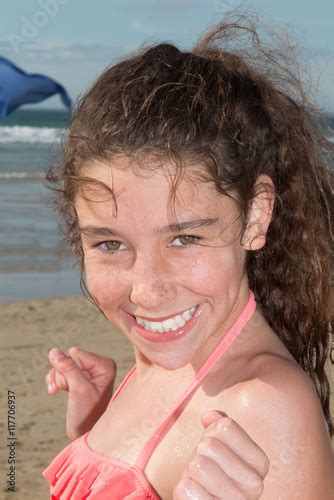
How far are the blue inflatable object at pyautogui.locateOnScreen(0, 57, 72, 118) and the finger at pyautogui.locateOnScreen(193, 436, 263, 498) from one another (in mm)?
16103

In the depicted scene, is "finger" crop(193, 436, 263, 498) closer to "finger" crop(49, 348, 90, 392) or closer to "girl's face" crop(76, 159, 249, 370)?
"girl's face" crop(76, 159, 249, 370)

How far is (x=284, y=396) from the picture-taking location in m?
1.95

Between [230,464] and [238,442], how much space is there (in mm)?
37

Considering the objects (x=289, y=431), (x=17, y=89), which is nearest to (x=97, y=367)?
(x=289, y=431)

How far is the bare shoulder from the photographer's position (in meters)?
1.89

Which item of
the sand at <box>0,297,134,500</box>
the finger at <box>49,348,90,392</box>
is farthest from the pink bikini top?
the sand at <box>0,297,134,500</box>

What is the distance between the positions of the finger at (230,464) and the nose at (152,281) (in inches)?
22.1

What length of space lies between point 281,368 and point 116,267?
421 mm

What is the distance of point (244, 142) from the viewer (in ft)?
7.25

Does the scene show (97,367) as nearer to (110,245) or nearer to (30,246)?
(110,245)

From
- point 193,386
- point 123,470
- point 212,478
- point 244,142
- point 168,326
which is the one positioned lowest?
point 123,470

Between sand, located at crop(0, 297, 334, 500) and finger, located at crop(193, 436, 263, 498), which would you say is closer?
finger, located at crop(193, 436, 263, 498)

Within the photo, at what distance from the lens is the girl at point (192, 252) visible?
2010mm

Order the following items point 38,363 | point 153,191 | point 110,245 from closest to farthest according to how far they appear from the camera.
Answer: point 153,191, point 110,245, point 38,363
